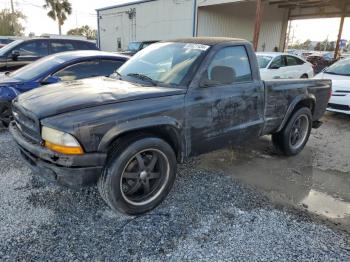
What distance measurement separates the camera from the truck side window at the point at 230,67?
3244mm

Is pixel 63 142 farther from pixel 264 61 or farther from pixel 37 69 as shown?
pixel 264 61

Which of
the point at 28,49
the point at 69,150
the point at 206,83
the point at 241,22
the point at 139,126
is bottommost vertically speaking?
the point at 69,150

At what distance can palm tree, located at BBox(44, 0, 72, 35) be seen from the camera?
43.8 meters

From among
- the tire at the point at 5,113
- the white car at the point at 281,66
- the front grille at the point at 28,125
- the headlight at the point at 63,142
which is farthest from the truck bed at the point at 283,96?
the white car at the point at 281,66

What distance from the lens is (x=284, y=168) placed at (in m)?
4.30

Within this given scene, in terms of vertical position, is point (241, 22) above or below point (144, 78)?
above

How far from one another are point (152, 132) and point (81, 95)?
0.78 metres

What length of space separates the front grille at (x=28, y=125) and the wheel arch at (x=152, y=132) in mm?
621

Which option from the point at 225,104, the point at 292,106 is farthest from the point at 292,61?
the point at 225,104

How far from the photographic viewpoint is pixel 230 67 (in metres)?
3.44

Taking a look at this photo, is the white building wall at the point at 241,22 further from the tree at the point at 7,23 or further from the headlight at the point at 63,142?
the tree at the point at 7,23

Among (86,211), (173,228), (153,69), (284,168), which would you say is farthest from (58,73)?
(284,168)

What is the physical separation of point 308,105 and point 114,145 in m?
3.55

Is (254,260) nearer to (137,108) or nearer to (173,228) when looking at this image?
(173,228)
